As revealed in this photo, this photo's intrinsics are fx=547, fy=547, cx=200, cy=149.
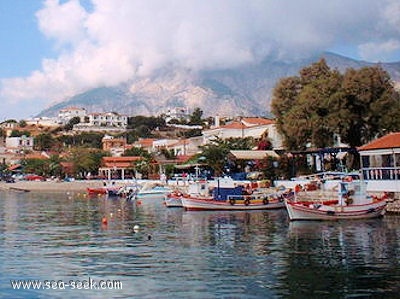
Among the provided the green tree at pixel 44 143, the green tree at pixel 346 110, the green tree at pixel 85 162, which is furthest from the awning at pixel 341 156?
the green tree at pixel 44 143

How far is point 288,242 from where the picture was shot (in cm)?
2481

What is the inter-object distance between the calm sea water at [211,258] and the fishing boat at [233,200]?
255 inches

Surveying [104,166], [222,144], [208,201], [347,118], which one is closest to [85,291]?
[208,201]

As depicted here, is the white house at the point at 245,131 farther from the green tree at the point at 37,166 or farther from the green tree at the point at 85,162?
the green tree at the point at 37,166

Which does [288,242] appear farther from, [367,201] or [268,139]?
[268,139]

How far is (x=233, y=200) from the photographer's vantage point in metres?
42.0

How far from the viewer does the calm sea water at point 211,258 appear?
1614cm

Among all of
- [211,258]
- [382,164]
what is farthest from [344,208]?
[211,258]

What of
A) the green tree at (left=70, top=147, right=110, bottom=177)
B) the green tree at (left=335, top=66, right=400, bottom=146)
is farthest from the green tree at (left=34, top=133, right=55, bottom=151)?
the green tree at (left=335, top=66, right=400, bottom=146)

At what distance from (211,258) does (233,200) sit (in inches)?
824

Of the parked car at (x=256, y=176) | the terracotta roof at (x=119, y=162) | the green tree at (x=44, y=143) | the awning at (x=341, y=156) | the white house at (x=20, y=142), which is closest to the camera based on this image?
the parked car at (x=256, y=176)

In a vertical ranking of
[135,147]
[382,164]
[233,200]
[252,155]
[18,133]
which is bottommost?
[233,200]

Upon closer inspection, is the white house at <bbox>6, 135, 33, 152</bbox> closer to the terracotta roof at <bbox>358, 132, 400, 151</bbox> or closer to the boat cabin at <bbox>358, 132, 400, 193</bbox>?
the boat cabin at <bbox>358, 132, 400, 193</bbox>

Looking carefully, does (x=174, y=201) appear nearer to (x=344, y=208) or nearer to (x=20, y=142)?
(x=344, y=208)
